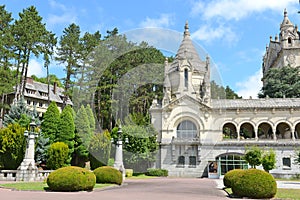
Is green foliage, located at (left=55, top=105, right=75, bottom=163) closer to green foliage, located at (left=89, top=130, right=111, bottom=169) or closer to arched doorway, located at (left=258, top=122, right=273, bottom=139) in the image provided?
green foliage, located at (left=89, top=130, right=111, bottom=169)

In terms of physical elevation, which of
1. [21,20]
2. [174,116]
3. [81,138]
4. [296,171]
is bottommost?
[296,171]

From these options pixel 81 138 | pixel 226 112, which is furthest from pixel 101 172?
pixel 226 112

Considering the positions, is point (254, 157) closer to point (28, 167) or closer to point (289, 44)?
point (28, 167)

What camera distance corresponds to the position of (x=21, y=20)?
44125 millimetres

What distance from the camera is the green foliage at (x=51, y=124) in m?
38.1

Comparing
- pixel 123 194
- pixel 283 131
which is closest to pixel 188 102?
pixel 283 131

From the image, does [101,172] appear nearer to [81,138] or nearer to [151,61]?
[151,61]

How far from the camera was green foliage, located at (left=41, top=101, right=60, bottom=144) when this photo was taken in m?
38.1

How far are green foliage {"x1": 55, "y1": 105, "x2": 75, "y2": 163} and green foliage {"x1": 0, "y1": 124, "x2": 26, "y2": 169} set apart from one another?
8.90m

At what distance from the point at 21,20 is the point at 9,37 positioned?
4129 mm

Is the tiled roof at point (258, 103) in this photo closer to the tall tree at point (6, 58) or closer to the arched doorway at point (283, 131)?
the arched doorway at point (283, 131)

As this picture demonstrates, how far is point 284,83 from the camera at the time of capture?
57531mm

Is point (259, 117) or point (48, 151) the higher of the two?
point (259, 117)

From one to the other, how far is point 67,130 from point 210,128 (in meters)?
20.3
